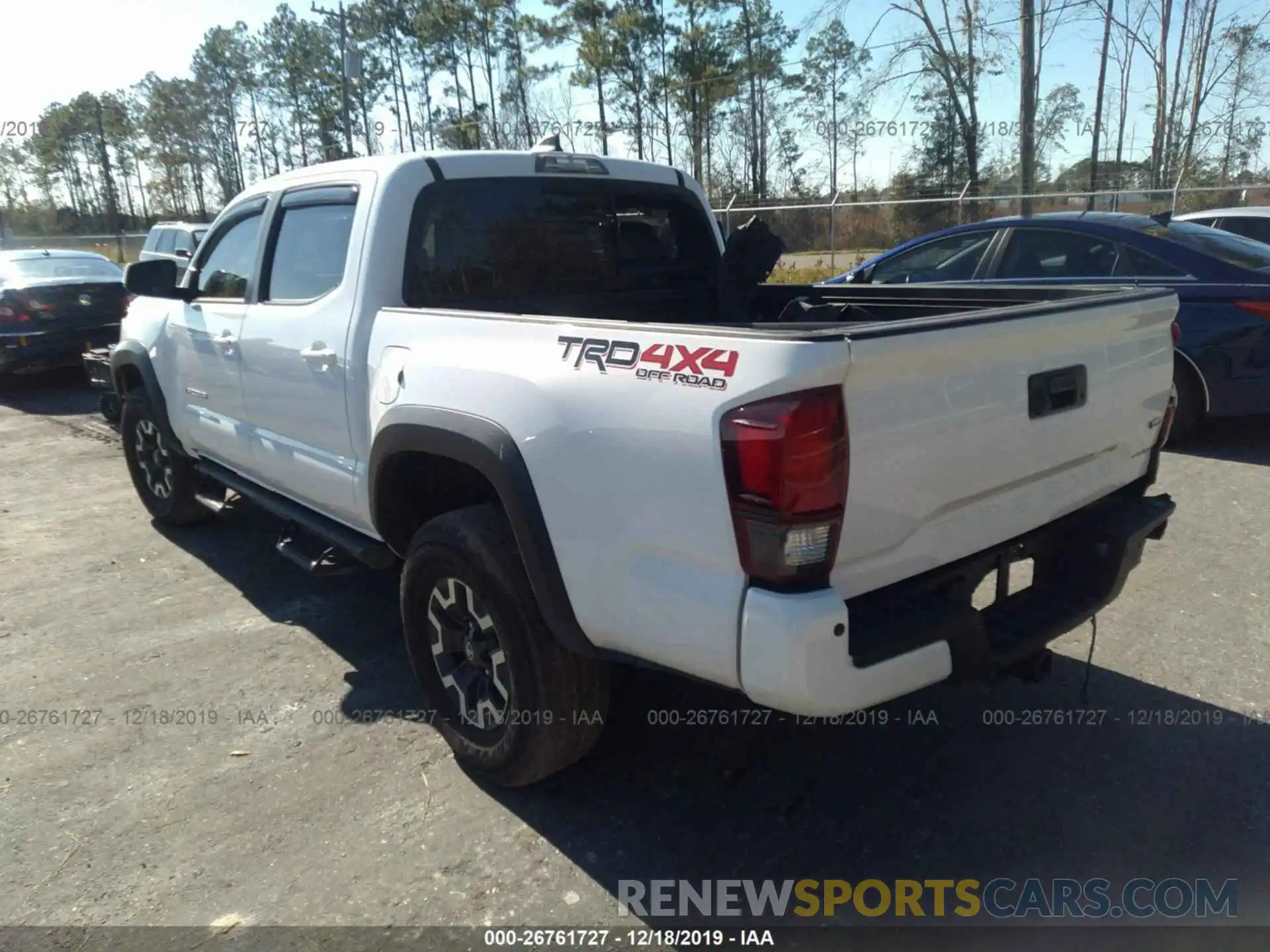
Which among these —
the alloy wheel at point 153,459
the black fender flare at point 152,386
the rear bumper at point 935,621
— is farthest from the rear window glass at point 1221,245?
the alloy wheel at point 153,459

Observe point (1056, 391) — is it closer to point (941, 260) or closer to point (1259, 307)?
point (1259, 307)

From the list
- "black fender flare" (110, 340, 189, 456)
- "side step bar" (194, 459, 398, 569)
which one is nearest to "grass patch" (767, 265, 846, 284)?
"black fender flare" (110, 340, 189, 456)

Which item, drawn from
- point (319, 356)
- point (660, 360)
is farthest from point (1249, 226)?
point (660, 360)

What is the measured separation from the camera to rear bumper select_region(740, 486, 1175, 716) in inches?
84.7

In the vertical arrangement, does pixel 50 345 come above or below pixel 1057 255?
below

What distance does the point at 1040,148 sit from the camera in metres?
32.8

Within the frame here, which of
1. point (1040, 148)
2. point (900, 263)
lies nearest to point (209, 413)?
point (900, 263)

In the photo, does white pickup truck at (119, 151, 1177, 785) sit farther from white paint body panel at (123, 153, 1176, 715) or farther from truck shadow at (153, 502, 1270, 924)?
truck shadow at (153, 502, 1270, 924)

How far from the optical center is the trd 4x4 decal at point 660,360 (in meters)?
2.20

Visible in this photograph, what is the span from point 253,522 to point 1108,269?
6.33 m

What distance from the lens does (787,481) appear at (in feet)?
6.95

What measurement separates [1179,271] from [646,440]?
600 cm

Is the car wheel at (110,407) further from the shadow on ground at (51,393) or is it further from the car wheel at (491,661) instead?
the car wheel at (491,661)

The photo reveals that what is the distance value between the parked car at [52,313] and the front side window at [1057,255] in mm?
9376
